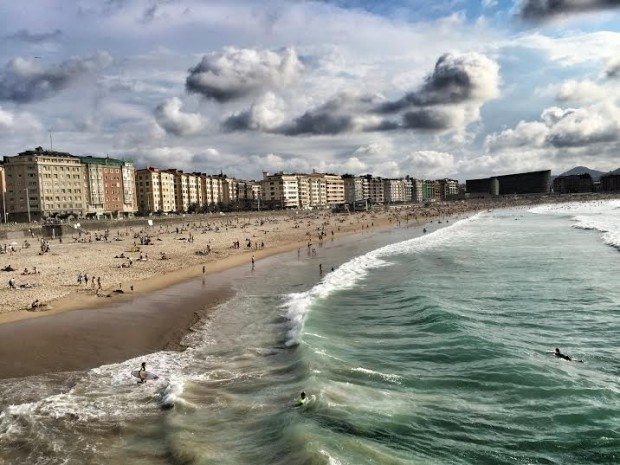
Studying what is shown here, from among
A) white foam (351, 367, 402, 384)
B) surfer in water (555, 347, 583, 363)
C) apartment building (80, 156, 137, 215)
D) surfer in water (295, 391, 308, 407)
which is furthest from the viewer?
apartment building (80, 156, 137, 215)

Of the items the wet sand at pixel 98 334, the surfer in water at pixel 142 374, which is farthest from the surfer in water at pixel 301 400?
the wet sand at pixel 98 334

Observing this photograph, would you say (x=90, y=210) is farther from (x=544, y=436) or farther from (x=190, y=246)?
(x=544, y=436)

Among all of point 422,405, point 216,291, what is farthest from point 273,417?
point 216,291

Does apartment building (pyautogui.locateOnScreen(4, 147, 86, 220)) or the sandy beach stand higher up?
apartment building (pyautogui.locateOnScreen(4, 147, 86, 220))

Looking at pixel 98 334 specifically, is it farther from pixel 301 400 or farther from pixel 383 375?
pixel 383 375

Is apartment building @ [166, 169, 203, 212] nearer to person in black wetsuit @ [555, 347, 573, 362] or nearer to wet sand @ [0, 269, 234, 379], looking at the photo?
wet sand @ [0, 269, 234, 379]

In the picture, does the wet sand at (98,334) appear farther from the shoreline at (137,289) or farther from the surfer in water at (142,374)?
the surfer in water at (142,374)

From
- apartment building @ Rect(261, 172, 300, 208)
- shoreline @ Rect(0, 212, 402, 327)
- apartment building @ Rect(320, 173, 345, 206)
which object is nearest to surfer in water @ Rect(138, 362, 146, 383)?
shoreline @ Rect(0, 212, 402, 327)
